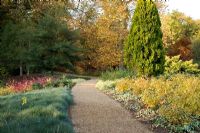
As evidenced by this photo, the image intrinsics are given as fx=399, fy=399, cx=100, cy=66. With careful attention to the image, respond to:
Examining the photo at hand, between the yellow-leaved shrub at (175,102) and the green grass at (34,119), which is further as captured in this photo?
the yellow-leaved shrub at (175,102)

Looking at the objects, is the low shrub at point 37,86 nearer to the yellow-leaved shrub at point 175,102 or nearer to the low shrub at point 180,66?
the yellow-leaved shrub at point 175,102

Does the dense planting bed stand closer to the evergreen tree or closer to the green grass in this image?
the green grass

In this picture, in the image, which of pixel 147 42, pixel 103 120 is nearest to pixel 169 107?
pixel 103 120

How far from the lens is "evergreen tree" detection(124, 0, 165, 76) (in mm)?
18734

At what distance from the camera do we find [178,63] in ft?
91.4

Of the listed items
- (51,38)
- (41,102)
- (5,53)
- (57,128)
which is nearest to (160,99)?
(41,102)

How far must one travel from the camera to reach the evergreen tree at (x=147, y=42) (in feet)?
61.5

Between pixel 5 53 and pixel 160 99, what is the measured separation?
20135 millimetres

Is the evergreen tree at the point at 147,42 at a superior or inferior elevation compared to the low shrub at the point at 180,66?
superior

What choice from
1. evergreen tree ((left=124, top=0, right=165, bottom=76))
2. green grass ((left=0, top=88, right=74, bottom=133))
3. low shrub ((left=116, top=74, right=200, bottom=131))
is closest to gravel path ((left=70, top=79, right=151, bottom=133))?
green grass ((left=0, top=88, right=74, bottom=133))

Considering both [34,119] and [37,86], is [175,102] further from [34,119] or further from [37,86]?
[37,86]

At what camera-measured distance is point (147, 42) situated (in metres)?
18.8

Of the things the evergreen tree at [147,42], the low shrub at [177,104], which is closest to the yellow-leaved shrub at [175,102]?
the low shrub at [177,104]

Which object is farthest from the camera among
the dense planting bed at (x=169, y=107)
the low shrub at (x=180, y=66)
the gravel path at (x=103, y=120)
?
the low shrub at (x=180, y=66)
